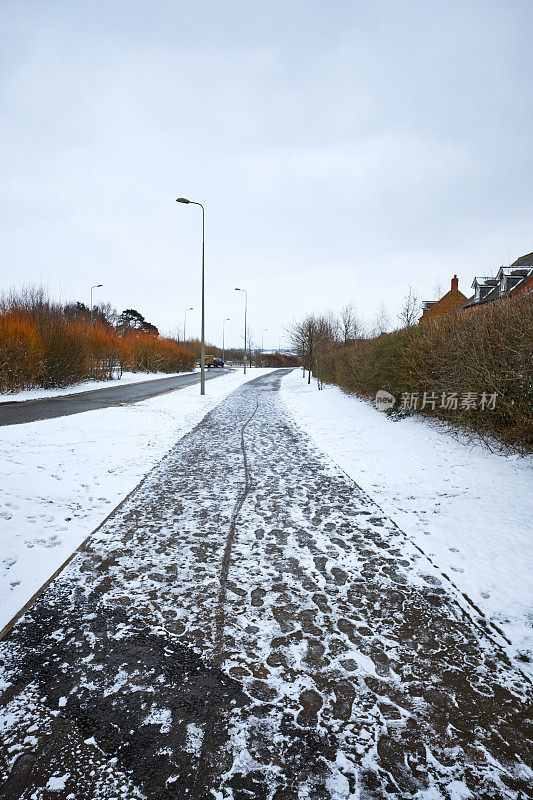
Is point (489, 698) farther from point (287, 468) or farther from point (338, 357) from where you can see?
point (338, 357)

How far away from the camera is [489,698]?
2.42 m

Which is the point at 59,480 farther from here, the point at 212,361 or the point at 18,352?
the point at 212,361

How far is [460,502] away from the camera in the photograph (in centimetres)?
561

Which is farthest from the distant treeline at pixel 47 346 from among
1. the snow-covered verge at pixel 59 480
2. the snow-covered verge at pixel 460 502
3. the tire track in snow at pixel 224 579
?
the tire track in snow at pixel 224 579

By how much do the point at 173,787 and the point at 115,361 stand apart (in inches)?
1248

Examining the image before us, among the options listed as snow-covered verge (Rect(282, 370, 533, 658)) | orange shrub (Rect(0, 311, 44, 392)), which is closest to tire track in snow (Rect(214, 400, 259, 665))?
snow-covered verge (Rect(282, 370, 533, 658))

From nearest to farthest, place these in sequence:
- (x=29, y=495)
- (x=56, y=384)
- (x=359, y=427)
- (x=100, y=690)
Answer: (x=100, y=690) → (x=29, y=495) → (x=359, y=427) → (x=56, y=384)

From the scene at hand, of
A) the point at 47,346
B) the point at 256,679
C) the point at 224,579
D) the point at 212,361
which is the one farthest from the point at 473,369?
the point at 212,361

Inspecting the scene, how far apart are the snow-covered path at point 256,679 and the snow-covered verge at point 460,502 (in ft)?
1.02

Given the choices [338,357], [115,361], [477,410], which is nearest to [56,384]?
[115,361]

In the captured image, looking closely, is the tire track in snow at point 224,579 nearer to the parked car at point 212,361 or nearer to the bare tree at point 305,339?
the bare tree at point 305,339

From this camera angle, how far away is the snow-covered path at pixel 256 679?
1965mm

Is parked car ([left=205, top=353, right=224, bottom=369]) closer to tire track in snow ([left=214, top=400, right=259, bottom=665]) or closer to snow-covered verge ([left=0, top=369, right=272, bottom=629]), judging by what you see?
snow-covered verge ([left=0, top=369, right=272, bottom=629])

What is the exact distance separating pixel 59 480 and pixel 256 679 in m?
4.78
